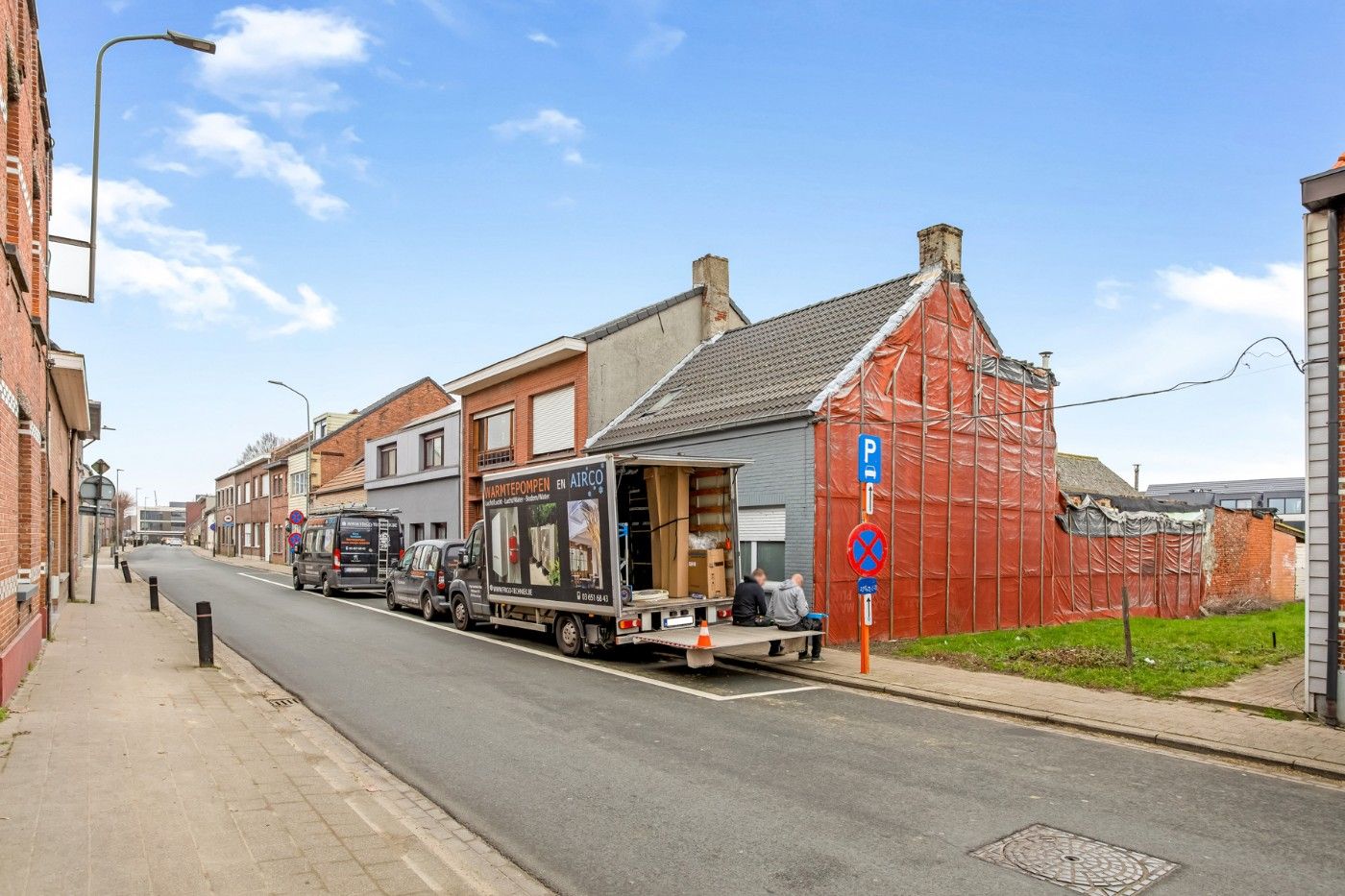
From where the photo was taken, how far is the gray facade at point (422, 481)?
30.6m

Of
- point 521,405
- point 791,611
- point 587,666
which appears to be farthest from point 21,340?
point 521,405

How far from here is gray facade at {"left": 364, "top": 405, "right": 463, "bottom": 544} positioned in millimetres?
30641

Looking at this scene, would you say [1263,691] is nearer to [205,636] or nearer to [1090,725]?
[1090,725]

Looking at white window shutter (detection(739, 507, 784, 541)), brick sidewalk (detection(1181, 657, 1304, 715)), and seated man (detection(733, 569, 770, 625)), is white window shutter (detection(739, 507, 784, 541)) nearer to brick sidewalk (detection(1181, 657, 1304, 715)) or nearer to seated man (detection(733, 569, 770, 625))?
seated man (detection(733, 569, 770, 625))

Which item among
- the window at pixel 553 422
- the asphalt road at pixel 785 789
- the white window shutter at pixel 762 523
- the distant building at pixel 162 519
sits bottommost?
the distant building at pixel 162 519

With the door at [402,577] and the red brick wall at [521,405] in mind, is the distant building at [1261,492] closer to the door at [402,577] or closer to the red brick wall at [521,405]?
the red brick wall at [521,405]

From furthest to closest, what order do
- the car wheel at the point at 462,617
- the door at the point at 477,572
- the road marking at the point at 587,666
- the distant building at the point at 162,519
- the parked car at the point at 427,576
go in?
the distant building at the point at 162,519
the parked car at the point at 427,576
the car wheel at the point at 462,617
the door at the point at 477,572
the road marking at the point at 587,666

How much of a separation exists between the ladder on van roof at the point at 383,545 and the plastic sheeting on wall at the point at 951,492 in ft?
52.9

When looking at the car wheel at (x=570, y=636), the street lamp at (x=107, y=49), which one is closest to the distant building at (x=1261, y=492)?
the car wheel at (x=570, y=636)

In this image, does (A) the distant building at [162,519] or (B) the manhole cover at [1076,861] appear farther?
(A) the distant building at [162,519]

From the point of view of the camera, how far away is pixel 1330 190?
8836mm

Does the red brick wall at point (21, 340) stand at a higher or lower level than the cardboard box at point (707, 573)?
higher

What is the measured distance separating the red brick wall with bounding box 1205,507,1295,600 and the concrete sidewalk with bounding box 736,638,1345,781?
19.1m

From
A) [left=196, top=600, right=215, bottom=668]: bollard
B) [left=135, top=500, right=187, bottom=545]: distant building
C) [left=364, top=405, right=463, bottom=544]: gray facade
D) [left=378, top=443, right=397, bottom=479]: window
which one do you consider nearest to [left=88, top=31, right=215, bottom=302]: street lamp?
[left=196, top=600, right=215, bottom=668]: bollard
